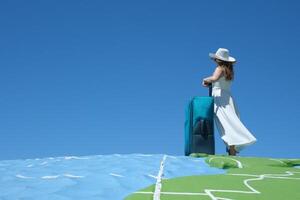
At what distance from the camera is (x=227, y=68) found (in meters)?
9.06

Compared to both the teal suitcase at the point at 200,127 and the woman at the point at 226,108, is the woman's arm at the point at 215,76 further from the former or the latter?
the teal suitcase at the point at 200,127

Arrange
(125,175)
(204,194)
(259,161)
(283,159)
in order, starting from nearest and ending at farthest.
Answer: (204,194)
(125,175)
(259,161)
(283,159)

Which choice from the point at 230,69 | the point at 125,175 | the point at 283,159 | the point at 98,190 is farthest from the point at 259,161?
the point at 98,190

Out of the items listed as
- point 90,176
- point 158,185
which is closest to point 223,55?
point 90,176

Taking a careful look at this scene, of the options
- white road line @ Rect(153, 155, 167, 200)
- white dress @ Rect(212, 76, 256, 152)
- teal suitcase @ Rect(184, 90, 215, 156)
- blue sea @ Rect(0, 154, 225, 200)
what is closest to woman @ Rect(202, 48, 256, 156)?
white dress @ Rect(212, 76, 256, 152)

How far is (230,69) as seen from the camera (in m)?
9.10

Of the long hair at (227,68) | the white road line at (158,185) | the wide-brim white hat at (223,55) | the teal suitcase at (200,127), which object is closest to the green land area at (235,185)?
the white road line at (158,185)

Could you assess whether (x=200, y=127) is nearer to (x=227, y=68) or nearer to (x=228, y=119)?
(x=228, y=119)

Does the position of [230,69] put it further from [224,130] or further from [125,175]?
[125,175]

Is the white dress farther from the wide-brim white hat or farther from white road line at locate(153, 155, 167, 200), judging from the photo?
white road line at locate(153, 155, 167, 200)

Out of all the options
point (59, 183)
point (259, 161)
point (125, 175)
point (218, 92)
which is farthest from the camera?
point (218, 92)

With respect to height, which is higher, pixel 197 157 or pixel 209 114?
pixel 209 114

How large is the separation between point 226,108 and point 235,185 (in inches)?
142

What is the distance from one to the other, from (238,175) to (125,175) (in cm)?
150
